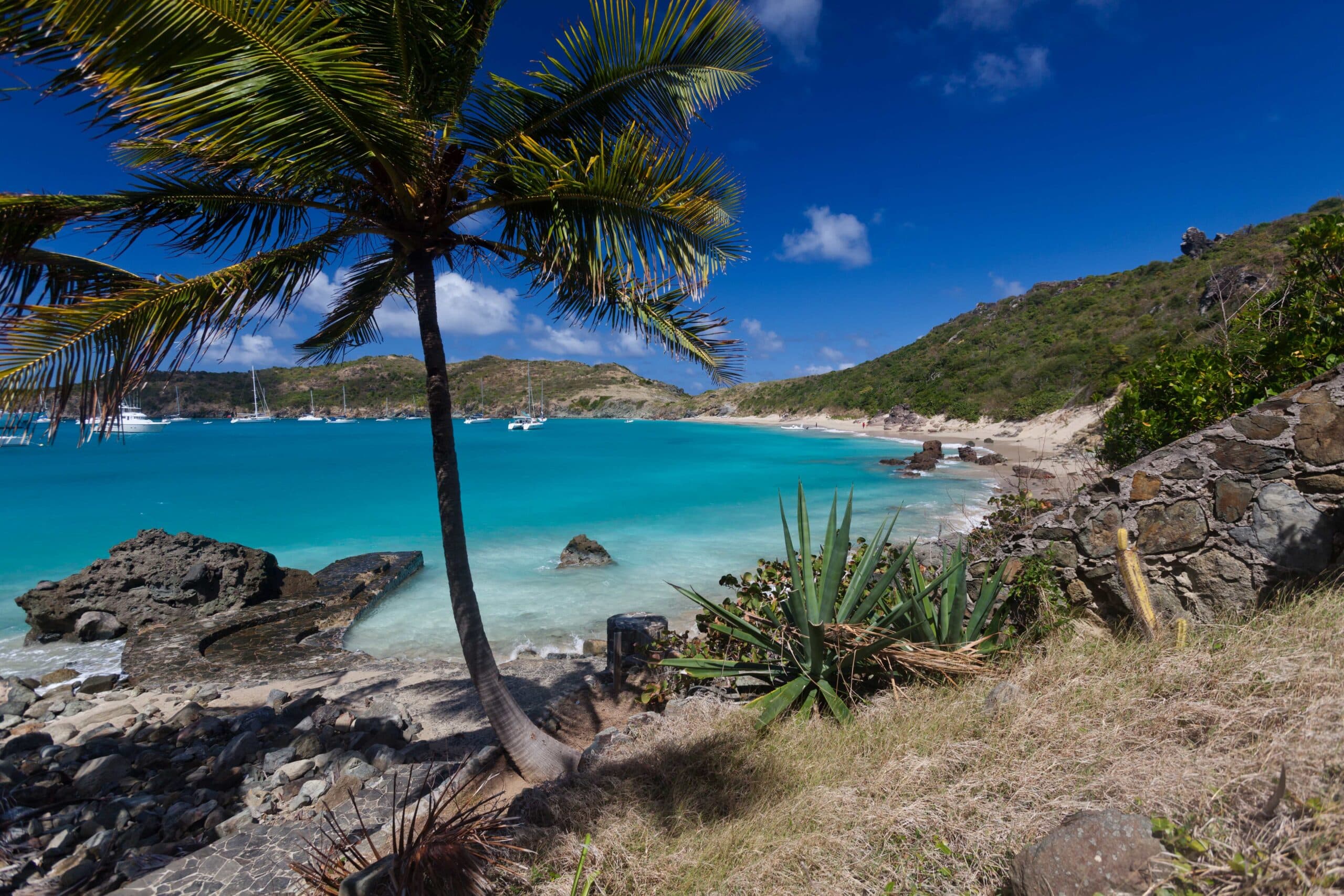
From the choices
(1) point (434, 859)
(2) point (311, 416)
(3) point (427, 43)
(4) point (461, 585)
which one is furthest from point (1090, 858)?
(2) point (311, 416)

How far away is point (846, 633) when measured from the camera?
4.01 metres

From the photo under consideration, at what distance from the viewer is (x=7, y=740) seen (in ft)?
19.1

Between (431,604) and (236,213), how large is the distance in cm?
959

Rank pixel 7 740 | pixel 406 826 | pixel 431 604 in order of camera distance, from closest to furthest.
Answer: pixel 406 826 < pixel 7 740 < pixel 431 604

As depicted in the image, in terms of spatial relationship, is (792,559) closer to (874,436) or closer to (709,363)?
(709,363)

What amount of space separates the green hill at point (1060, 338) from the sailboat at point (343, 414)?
104566 millimetres

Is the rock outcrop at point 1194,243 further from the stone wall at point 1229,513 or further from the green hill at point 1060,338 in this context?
the stone wall at point 1229,513

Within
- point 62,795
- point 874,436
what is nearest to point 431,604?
point 62,795

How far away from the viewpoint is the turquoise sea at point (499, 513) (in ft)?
39.0

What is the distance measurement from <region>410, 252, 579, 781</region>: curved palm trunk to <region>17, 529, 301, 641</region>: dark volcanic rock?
883cm

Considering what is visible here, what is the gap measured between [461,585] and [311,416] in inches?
6658

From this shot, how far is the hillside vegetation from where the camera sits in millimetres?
128500

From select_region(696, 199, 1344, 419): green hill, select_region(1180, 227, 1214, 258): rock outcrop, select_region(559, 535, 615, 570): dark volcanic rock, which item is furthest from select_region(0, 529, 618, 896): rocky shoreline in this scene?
select_region(1180, 227, 1214, 258): rock outcrop

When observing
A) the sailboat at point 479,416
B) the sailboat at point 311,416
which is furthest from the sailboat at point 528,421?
the sailboat at point 311,416
